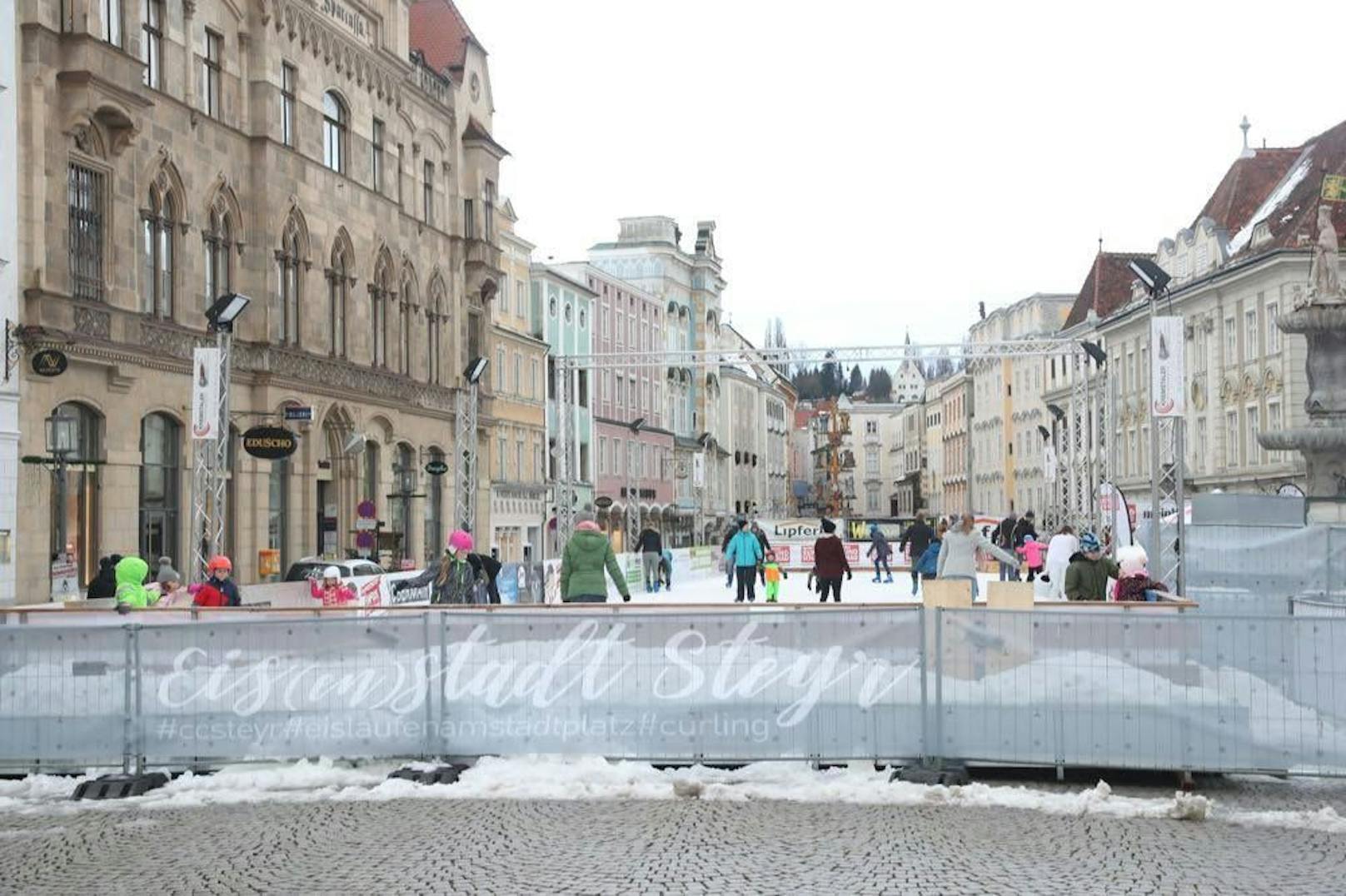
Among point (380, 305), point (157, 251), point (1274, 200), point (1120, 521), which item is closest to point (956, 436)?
point (1274, 200)

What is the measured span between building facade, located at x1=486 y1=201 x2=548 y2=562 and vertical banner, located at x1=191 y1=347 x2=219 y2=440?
36280 millimetres

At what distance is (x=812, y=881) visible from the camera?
29.2ft

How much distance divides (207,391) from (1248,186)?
172 ft

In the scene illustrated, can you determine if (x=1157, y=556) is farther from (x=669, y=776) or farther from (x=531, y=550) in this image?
(x=531, y=550)

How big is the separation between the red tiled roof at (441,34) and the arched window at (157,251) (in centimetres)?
1885

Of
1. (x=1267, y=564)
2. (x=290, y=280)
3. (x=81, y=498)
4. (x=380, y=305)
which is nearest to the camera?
(x=1267, y=564)

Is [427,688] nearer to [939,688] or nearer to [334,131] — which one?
[939,688]

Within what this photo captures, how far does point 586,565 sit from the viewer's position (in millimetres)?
17859

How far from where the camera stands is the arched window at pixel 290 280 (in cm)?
3950

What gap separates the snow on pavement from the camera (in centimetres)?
1118

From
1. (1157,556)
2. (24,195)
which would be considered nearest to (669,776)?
(1157,556)

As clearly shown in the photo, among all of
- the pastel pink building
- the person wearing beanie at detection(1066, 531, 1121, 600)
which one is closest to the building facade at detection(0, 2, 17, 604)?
the person wearing beanie at detection(1066, 531, 1121, 600)

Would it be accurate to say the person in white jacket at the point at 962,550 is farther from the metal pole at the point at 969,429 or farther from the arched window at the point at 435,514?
the metal pole at the point at 969,429

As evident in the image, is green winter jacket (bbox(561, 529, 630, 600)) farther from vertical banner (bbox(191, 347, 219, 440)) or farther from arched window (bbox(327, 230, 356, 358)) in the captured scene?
arched window (bbox(327, 230, 356, 358))
